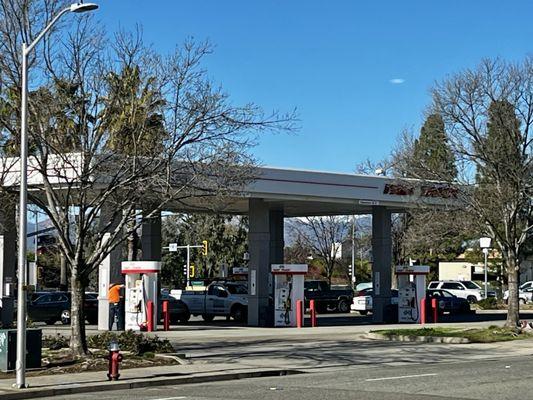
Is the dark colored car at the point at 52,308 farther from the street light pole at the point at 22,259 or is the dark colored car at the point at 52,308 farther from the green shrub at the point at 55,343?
the street light pole at the point at 22,259

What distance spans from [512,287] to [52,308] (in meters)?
19.5

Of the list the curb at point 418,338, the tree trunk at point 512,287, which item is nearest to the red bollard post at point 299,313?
the curb at point 418,338

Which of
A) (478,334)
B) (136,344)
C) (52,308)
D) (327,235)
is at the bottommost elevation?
(478,334)

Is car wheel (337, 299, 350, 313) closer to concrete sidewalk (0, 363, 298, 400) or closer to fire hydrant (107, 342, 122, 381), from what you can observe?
concrete sidewalk (0, 363, 298, 400)

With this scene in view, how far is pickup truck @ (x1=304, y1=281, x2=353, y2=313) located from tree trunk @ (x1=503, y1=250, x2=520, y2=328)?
58.3 feet

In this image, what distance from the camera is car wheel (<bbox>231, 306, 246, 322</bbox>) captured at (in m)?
41.5

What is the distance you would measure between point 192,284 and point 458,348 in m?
38.1

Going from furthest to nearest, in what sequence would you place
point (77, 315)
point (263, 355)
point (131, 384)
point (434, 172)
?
point (434, 172) → point (263, 355) → point (77, 315) → point (131, 384)

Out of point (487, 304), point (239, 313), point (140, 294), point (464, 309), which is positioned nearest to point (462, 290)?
point (487, 304)

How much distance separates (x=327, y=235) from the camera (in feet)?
236

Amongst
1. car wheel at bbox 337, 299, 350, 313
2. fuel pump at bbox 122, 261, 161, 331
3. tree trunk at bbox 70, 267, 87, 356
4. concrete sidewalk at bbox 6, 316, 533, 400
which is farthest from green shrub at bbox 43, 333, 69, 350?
car wheel at bbox 337, 299, 350, 313

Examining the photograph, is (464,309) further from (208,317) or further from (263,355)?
(263,355)

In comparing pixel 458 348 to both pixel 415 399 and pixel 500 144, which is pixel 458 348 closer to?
pixel 500 144

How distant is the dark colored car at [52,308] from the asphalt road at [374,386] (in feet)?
65.6
